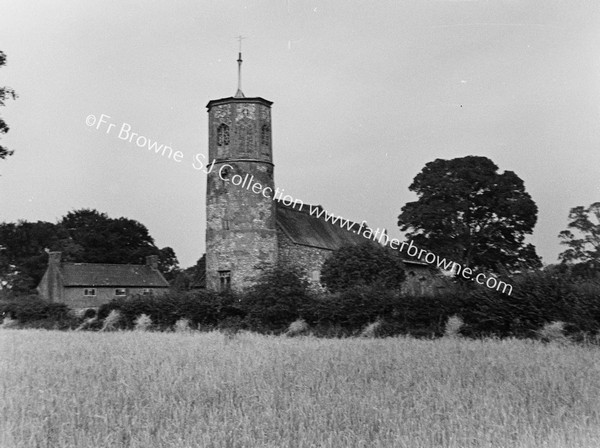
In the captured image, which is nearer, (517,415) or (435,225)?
(517,415)

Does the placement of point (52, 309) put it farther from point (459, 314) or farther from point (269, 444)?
point (269, 444)

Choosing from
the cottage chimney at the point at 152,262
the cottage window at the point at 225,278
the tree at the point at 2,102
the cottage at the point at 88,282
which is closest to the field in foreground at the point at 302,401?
the tree at the point at 2,102

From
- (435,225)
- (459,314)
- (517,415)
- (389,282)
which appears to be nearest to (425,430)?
(517,415)

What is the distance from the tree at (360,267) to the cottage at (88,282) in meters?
22.1

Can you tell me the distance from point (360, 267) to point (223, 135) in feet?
45.1

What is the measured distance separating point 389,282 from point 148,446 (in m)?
30.8

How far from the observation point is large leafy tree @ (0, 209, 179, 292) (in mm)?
67312

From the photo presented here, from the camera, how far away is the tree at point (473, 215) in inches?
1738

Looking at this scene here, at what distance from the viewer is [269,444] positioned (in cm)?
631

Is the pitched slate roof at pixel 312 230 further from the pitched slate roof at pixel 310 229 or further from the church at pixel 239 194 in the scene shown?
the church at pixel 239 194

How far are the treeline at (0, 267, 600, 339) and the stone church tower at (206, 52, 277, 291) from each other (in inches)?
414

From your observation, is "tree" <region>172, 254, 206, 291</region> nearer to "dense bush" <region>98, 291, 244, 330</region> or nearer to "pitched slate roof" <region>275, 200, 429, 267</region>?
"dense bush" <region>98, 291, 244, 330</region>

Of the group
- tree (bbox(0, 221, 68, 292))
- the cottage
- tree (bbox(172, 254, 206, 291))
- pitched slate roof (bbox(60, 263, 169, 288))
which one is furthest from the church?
tree (bbox(0, 221, 68, 292))

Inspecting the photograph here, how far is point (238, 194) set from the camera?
43469 millimetres
